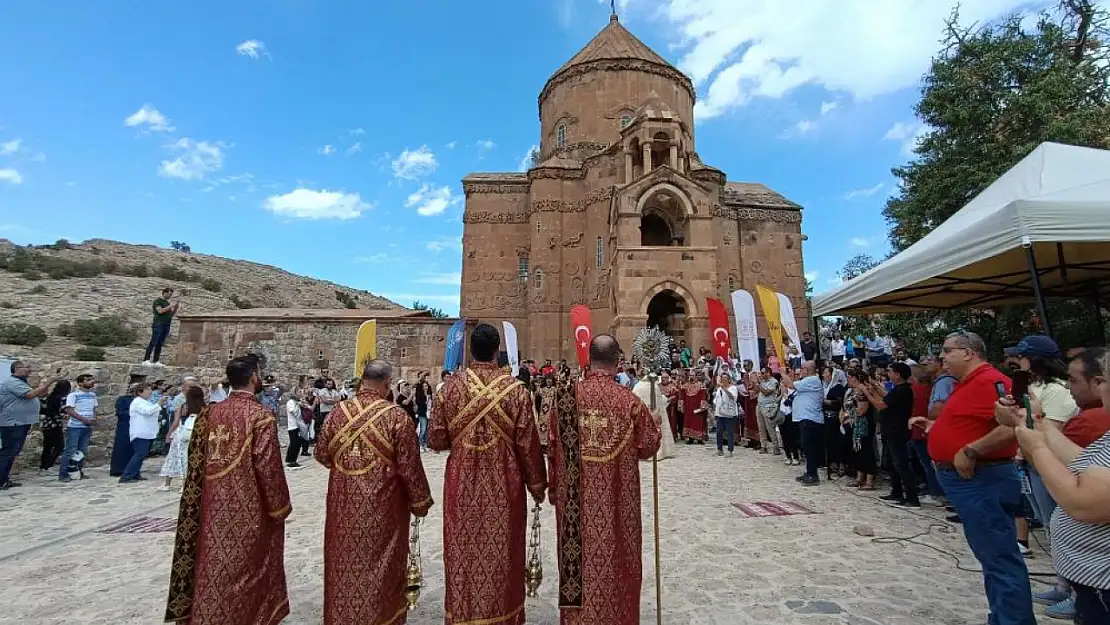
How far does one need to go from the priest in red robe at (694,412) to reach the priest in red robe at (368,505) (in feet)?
32.7

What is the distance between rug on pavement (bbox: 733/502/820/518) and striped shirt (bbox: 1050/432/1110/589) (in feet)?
13.3

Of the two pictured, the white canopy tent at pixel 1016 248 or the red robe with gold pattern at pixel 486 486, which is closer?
the red robe with gold pattern at pixel 486 486

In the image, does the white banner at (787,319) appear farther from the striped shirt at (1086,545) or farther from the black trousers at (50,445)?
the black trousers at (50,445)

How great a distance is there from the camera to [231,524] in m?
3.29

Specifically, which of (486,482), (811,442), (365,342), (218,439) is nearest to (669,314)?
(365,342)

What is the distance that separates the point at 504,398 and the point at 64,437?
431 inches

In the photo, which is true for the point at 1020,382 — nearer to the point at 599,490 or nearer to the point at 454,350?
the point at 599,490

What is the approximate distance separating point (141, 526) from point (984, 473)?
7.96m

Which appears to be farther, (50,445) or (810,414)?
(50,445)

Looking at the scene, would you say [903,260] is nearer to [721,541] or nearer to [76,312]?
[721,541]

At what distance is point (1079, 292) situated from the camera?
755cm

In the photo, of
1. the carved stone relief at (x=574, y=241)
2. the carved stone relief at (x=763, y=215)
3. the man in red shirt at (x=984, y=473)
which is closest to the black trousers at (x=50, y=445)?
the man in red shirt at (x=984, y=473)

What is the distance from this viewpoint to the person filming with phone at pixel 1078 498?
6.15ft

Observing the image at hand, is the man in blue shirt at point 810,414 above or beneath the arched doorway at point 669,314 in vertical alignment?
beneath
